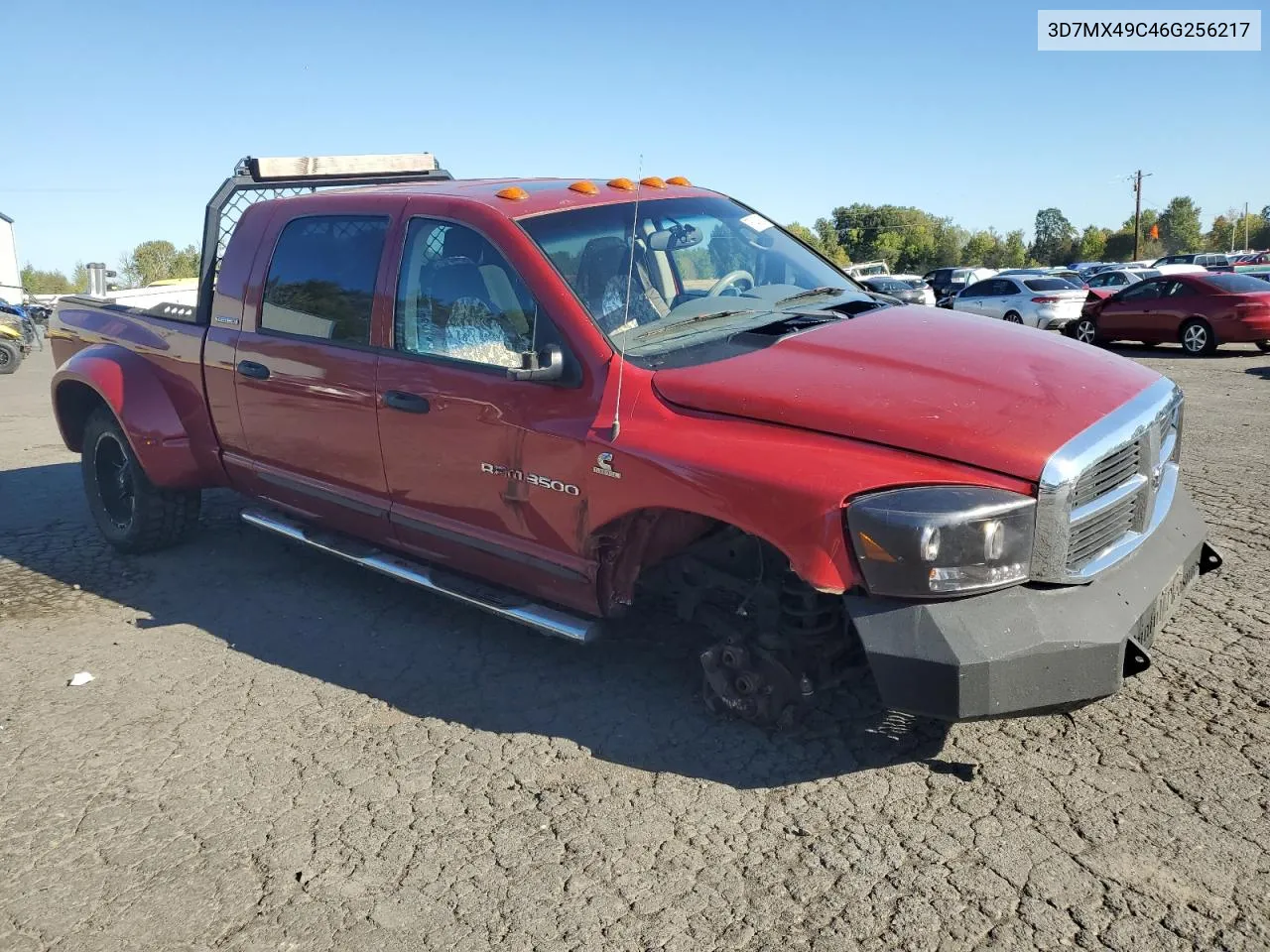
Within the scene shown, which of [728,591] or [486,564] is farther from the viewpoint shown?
[486,564]

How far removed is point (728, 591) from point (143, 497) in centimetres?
366

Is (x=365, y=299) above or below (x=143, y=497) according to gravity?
above

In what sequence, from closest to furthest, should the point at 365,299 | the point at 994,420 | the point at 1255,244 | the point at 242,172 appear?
the point at 994,420 → the point at 365,299 → the point at 242,172 → the point at 1255,244

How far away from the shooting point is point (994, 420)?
302 cm

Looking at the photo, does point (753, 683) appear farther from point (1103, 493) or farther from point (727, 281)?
point (727, 281)

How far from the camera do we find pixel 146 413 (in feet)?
17.7

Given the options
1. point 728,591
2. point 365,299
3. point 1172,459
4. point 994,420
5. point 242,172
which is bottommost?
point 728,591

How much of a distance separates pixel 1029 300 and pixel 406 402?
1936 cm

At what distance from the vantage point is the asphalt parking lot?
2689mm

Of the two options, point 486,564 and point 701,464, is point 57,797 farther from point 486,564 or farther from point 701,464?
point 701,464

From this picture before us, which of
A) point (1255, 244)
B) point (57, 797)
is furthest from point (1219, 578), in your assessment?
point (1255, 244)

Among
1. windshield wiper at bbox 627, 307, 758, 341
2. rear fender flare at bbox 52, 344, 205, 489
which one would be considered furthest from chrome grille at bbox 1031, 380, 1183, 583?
rear fender flare at bbox 52, 344, 205, 489

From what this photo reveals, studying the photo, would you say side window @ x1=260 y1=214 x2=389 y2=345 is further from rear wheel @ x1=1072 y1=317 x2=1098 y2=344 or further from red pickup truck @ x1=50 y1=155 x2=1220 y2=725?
rear wheel @ x1=1072 y1=317 x2=1098 y2=344

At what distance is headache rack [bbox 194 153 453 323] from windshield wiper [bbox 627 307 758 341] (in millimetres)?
2620
